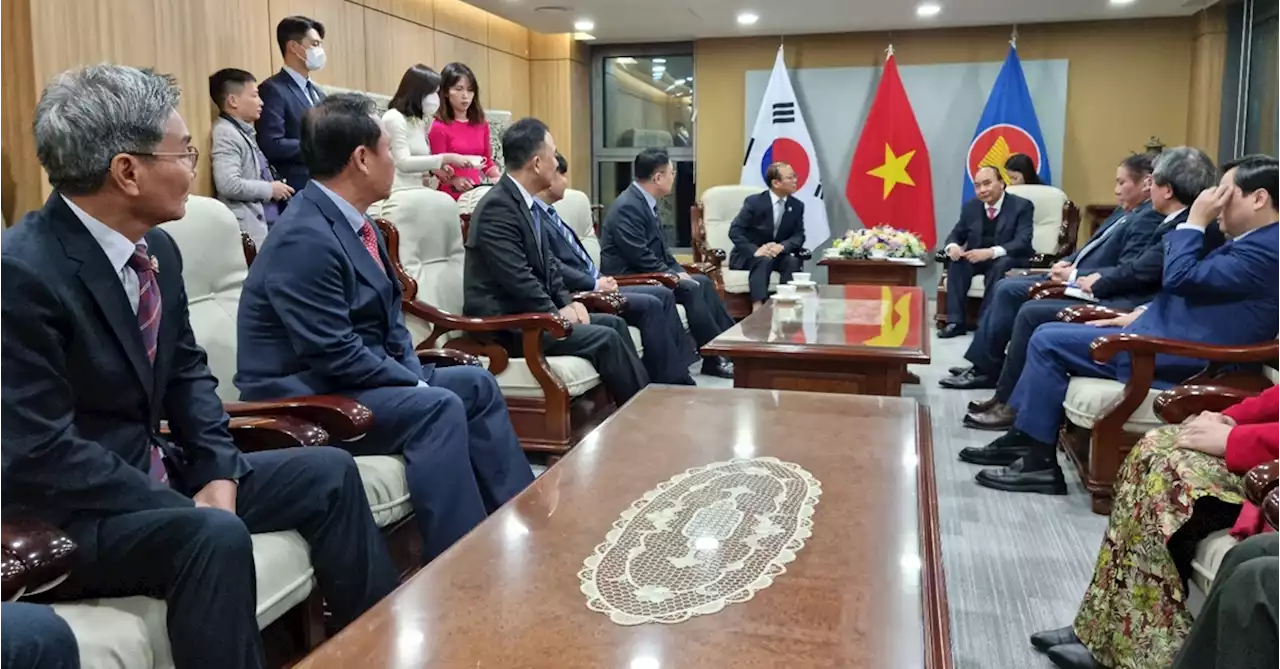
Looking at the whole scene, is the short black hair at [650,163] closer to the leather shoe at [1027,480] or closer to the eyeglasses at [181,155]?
the leather shoe at [1027,480]

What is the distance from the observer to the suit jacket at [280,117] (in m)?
4.03

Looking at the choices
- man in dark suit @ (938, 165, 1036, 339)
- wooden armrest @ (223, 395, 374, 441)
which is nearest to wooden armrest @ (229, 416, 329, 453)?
wooden armrest @ (223, 395, 374, 441)

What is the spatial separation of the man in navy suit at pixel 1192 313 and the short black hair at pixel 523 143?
1806 mm

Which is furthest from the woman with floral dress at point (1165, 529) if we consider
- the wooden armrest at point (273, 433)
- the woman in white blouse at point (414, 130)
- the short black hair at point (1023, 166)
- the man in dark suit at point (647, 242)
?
the short black hair at point (1023, 166)

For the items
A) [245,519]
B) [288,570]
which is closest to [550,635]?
[288,570]

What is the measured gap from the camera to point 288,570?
64.6 inches

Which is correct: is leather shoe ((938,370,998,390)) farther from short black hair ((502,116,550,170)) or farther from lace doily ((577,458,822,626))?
lace doily ((577,458,822,626))

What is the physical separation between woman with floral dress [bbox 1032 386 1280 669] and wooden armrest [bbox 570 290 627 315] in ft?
6.82

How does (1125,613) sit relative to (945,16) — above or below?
below

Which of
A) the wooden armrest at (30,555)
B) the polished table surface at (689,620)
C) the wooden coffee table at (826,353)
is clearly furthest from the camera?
the wooden coffee table at (826,353)

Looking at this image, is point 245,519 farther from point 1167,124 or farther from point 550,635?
point 1167,124

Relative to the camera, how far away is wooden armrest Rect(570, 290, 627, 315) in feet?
12.1

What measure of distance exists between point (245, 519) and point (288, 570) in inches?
5.1

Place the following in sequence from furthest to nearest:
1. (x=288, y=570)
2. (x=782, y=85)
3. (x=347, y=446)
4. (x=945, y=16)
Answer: (x=782, y=85) → (x=945, y=16) → (x=347, y=446) → (x=288, y=570)
